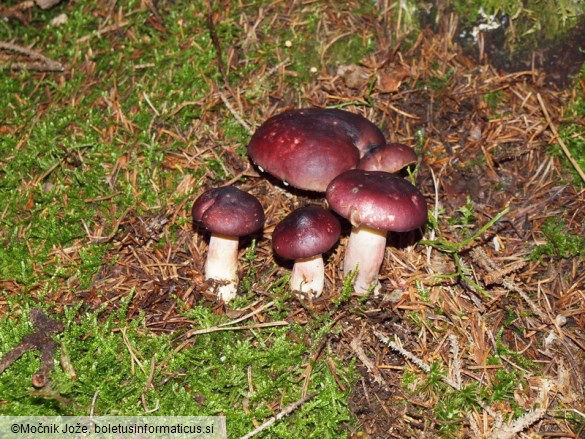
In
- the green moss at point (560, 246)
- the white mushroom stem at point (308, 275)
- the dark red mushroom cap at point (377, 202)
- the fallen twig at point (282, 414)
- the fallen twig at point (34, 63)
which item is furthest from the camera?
the fallen twig at point (34, 63)

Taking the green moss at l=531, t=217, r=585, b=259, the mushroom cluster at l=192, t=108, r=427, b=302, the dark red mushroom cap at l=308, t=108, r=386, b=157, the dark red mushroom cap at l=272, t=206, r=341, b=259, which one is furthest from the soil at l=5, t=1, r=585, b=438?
the dark red mushroom cap at l=308, t=108, r=386, b=157

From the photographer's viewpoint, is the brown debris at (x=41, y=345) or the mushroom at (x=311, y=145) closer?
the brown debris at (x=41, y=345)

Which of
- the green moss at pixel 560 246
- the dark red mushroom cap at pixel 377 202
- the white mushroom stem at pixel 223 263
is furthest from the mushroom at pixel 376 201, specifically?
the green moss at pixel 560 246

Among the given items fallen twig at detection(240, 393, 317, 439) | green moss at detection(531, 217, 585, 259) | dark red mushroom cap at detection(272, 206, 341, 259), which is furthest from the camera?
green moss at detection(531, 217, 585, 259)

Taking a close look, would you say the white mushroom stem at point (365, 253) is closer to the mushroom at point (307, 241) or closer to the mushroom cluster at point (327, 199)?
the mushroom cluster at point (327, 199)

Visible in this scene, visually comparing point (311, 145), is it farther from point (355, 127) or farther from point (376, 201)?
point (376, 201)

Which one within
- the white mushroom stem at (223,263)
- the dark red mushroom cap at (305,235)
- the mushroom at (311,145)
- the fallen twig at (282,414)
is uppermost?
the mushroom at (311,145)

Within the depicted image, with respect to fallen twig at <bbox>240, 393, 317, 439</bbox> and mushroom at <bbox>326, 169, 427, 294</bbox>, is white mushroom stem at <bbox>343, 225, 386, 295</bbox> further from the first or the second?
fallen twig at <bbox>240, 393, 317, 439</bbox>

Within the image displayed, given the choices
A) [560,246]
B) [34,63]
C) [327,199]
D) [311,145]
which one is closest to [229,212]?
[327,199]

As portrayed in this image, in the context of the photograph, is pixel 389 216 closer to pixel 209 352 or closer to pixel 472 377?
pixel 472 377
